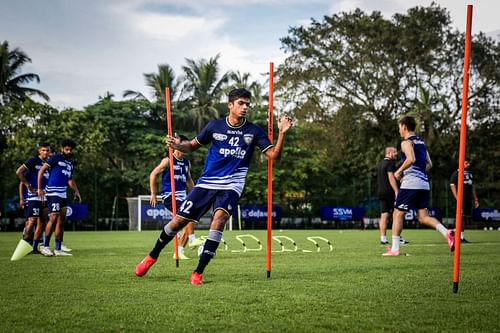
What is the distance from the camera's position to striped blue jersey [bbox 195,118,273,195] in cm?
819

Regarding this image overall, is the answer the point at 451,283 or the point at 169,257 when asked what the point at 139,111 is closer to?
the point at 169,257

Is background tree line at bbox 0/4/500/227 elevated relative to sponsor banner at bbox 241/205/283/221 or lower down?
elevated

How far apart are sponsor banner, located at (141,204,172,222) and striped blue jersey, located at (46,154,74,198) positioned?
829 inches

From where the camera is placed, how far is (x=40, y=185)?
44.0ft

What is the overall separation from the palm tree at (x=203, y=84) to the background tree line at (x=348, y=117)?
22.6 feet

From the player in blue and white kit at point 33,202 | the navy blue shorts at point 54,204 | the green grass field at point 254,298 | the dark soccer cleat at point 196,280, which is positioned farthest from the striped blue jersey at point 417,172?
the player in blue and white kit at point 33,202

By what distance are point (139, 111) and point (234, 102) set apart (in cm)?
4195

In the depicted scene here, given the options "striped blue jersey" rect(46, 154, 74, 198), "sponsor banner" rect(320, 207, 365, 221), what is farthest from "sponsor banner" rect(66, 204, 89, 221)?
"striped blue jersey" rect(46, 154, 74, 198)

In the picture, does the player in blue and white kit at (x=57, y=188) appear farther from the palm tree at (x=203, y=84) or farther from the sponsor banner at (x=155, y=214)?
the palm tree at (x=203, y=84)

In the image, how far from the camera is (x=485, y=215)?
37.3 meters

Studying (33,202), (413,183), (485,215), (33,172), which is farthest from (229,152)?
(485,215)

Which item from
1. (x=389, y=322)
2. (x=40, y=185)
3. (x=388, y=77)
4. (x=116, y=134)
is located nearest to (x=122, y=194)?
(x=116, y=134)

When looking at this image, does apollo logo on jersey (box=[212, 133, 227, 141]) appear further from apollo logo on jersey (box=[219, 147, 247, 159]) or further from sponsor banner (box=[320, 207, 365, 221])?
sponsor banner (box=[320, 207, 365, 221])

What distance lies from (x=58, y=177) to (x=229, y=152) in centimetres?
658
